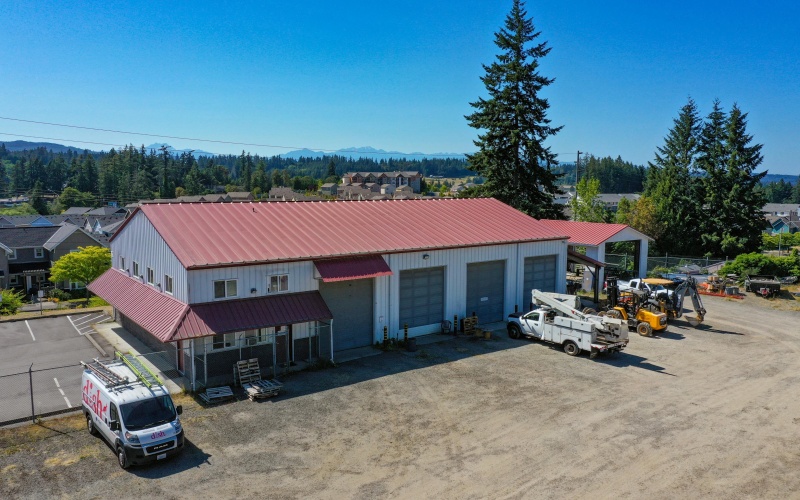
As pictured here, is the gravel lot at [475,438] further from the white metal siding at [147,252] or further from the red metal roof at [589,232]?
the red metal roof at [589,232]

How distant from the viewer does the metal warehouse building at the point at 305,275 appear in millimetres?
21031

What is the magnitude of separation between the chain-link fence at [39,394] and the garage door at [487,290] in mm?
18087

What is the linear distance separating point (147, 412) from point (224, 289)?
7.15m

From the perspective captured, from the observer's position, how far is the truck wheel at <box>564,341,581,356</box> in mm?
24781

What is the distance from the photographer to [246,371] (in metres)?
20.4

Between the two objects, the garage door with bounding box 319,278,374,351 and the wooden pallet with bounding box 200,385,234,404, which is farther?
the garage door with bounding box 319,278,374,351

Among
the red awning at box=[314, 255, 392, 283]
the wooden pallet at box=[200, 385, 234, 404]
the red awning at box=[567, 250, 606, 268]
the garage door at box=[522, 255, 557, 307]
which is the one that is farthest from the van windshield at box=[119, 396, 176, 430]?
the red awning at box=[567, 250, 606, 268]

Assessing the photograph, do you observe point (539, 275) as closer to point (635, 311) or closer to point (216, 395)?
point (635, 311)

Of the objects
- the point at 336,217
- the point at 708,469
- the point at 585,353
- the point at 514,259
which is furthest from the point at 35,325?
the point at 708,469

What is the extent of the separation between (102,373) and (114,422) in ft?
7.33

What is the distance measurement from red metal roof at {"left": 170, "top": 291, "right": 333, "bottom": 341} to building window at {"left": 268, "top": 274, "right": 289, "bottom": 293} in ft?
0.97

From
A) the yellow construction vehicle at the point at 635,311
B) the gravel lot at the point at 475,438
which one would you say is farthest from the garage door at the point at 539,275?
the gravel lot at the point at 475,438

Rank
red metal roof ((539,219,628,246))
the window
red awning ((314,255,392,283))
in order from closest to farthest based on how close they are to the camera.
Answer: the window
red awning ((314,255,392,283))
red metal roof ((539,219,628,246))

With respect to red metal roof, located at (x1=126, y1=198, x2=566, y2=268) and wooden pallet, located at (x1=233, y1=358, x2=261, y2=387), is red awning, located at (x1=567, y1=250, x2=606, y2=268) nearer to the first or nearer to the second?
red metal roof, located at (x1=126, y1=198, x2=566, y2=268)
